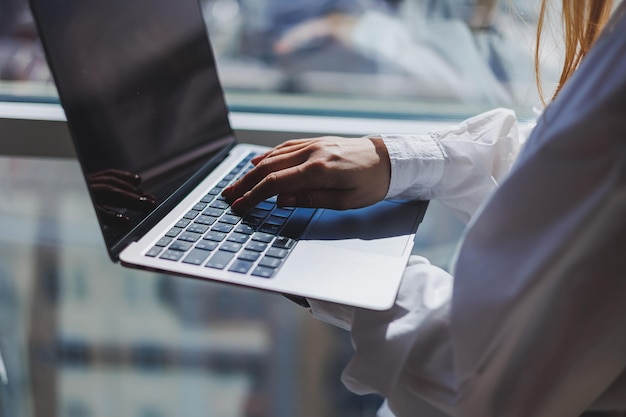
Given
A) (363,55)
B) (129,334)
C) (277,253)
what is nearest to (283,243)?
(277,253)

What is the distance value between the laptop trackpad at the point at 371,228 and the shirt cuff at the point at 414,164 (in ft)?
0.07

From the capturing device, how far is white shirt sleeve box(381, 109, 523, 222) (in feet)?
2.15

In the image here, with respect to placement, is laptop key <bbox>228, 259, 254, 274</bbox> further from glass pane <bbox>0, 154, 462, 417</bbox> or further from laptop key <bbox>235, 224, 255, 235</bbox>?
glass pane <bbox>0, 154, 462, 417</bbox>

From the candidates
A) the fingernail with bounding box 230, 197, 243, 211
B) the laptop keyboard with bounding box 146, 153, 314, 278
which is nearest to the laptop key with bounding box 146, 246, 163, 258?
the laptop keyboard with bounding box 146, 153, 314, 278

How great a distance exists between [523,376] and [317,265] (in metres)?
0.19

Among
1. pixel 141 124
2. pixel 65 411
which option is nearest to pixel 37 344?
pixel 65 411

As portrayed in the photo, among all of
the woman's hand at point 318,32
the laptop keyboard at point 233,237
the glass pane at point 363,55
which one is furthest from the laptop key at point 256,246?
the woman's hand at point 318,32

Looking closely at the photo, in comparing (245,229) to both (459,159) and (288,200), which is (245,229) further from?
(459,159)

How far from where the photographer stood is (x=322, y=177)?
0.61m

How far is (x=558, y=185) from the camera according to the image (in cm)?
41

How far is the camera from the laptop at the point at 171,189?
1.70ft

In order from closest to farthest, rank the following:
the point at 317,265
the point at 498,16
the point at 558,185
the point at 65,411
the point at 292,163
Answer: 1. the point at 558,185
2. the point at 317,265
3. the point at 292,163
4. the point at 65,411
5. the point at 498,16

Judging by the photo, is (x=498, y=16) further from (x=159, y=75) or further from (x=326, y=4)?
(x=159, y=75)

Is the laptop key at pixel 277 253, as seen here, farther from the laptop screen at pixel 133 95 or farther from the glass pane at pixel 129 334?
the glass pane at pixel 129 334
